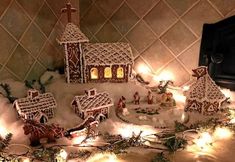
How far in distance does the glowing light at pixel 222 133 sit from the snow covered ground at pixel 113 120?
33 millimetres

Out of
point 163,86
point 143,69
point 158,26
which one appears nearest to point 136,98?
point 163,86

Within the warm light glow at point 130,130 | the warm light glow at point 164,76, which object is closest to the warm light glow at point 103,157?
the warm light glow at point 130,130

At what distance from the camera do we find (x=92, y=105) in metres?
1.39

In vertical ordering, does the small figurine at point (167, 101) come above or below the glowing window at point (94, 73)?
below

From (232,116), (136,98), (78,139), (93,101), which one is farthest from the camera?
(136,98)

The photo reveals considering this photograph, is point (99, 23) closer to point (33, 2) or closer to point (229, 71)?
point (33, 2)

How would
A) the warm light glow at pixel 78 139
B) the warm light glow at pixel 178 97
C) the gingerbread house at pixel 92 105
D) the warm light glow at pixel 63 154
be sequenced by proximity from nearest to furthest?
the warm light glow at pixel 63 154, the warm light glow at pixel 78 139, the gingerbread house at pixel 92 105, the warm light glow at pixel 178 97

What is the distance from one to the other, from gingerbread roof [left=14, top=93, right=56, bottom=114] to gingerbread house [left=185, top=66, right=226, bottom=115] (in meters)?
0.63

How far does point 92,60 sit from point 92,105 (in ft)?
0.96

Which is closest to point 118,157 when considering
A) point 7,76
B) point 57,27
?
point 7,76

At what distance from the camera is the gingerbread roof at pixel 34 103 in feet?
4.32

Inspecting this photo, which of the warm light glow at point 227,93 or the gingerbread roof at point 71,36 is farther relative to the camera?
the warm light glow at point 227,93

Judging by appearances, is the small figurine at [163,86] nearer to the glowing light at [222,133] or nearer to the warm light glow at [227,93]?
the warm light glow at [227,93]

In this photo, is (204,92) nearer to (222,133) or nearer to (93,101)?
(222,133)
